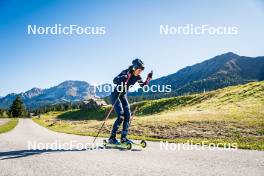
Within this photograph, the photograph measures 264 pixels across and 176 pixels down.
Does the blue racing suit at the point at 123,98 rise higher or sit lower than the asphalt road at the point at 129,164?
higher

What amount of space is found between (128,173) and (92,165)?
1597mm

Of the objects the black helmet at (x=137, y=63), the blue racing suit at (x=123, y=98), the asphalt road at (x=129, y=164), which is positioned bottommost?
the asphalt road at (x=129, y=164)

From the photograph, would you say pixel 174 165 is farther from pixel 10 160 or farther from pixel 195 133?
pixel 195 133

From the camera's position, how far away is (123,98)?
12.9 m

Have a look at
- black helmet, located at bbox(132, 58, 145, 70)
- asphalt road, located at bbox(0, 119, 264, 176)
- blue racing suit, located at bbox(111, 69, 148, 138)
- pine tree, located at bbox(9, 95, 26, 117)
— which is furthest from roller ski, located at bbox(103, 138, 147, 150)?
pine tree, located at bbox(9, 95, 26, 117)

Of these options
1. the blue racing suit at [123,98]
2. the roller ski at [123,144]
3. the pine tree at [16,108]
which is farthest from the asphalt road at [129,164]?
the pine tree at [16,108]

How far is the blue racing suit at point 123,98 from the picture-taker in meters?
12.6

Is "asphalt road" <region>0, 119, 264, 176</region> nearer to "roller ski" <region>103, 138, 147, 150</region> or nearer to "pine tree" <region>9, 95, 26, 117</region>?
"roller ski" <region>103, 138, 147, 150</region>

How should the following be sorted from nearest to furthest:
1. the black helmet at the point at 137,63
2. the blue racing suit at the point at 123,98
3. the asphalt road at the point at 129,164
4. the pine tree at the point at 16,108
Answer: the asphalt road at the point at 129,164, the black helmet at the point at 137,63, the blue racing suit at the point at 123,98, the pine tree at the point at 16,108

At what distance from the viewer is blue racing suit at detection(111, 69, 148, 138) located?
1261cm

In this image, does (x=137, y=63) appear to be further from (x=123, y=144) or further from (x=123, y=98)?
(x=123, y=144)

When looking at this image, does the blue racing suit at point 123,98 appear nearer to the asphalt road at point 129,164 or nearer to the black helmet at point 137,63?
the black helmet at point 137,63

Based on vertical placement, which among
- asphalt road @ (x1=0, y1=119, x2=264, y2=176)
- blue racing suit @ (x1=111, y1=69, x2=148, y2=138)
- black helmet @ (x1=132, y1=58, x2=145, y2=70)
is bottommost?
asphalt road @ (x1=0, y1=119, x2=264, y2=176)

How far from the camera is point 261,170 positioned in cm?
756
